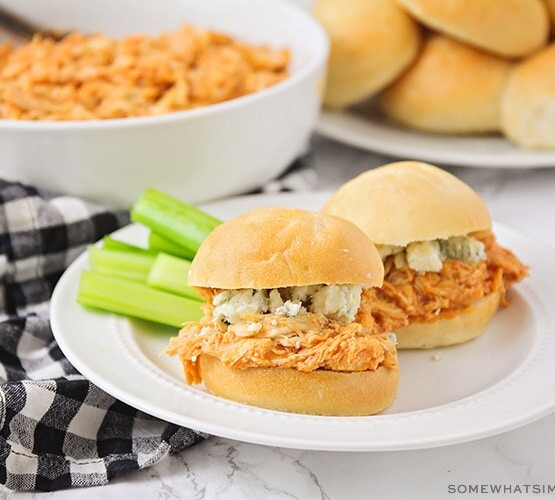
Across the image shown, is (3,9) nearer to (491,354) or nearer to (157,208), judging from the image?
(157,208)

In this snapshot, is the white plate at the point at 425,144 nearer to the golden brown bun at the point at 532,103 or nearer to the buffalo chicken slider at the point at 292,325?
the golden brown bun at the point at 532,103

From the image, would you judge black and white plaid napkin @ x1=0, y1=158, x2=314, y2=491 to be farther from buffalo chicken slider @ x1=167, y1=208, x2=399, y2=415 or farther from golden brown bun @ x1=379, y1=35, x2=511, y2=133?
golden brown bun @ x1=379, y1=35, x2=511, y2=133

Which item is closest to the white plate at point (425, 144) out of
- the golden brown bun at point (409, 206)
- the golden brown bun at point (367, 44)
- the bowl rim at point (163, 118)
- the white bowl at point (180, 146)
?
the golden brown bun at point (367, 44)

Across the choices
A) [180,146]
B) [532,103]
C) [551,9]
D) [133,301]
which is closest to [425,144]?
[532,103]

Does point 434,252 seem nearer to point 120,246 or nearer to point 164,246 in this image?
point 164,246

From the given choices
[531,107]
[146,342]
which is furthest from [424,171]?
[531,107]
